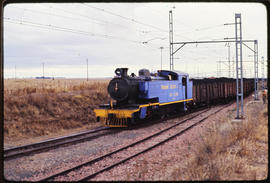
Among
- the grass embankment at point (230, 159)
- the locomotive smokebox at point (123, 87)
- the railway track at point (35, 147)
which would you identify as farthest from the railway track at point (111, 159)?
the locomotive smokebox at point (123, 87)

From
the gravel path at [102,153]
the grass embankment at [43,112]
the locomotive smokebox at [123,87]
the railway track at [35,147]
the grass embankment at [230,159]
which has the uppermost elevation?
the locomotive smokebox at [123,87]

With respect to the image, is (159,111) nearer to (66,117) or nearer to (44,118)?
(66,117)

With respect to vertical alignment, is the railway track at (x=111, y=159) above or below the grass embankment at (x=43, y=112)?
below

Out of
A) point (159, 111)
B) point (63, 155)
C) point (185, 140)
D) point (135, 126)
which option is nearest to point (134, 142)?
point (185, 140)

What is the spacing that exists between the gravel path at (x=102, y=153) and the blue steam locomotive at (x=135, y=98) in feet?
9.00

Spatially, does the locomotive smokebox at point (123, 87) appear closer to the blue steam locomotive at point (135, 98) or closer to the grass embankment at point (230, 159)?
the blue steam locomotive at point (135, 98)

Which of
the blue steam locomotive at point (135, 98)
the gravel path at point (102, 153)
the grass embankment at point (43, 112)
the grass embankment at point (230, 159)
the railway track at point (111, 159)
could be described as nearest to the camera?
the grass embankment at point (230, 159)

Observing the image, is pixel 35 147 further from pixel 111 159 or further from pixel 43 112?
pixel 43 112

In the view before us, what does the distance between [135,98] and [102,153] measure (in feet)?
21.9

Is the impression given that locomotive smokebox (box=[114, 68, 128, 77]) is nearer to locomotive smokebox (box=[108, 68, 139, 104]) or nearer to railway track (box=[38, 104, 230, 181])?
locomotive smokebox (box=[108, 68, 139, 104])

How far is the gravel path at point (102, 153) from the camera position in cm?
778

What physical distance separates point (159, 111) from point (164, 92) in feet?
4.44

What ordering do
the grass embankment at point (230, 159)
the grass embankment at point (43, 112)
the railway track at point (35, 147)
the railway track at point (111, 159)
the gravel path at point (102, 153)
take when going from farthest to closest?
the grass embankment at point (43, 112) → the railway track at point (35, 147) → the gravel path at point (102, 153) → the railway track at point (111, 159) → the grass embankment at point (230, 159)

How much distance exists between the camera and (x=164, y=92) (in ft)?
58.0
